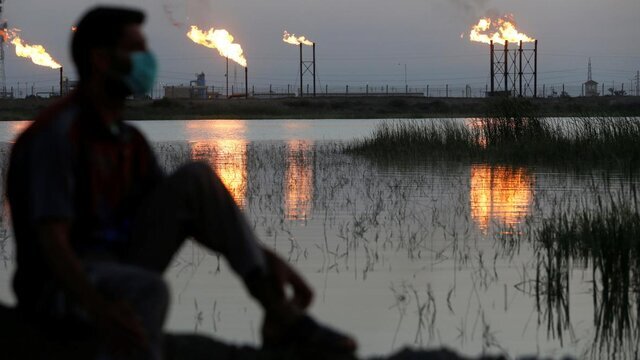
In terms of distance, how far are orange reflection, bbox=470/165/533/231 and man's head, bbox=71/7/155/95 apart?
9.29 meters

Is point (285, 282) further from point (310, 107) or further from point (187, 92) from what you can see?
point (187, 92)

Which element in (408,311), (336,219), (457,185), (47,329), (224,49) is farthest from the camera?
(224,49)

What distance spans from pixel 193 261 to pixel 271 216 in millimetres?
4033

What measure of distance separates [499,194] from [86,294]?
14.1 metres

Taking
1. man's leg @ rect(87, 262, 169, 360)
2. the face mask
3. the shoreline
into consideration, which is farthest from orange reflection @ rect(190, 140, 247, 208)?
the shoreline

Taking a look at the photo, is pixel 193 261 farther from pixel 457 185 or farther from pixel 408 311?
pixel 457 185

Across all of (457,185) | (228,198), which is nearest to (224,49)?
(457,185)

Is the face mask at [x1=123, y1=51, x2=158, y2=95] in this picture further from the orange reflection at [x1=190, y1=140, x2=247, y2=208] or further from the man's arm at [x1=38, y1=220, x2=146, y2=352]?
the orange reflection at [x1=190, y1=140, x2=247, y2=208]

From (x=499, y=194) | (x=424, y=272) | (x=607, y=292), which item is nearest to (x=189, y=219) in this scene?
(x=607, y=292)

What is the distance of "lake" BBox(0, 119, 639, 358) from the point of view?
24.3ft

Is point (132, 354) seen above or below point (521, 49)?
below

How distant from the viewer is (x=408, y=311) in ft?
26.7

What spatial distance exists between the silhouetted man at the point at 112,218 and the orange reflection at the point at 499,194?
29.5 ft

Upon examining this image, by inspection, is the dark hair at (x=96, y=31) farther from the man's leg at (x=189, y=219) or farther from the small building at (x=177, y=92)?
the small building at (x=177, y=92)
